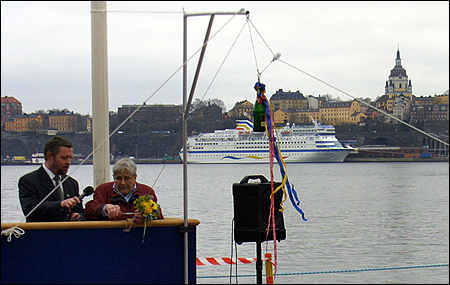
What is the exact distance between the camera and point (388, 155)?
68.6 meters

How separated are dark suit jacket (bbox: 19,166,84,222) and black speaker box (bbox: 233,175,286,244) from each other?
2.90 feet

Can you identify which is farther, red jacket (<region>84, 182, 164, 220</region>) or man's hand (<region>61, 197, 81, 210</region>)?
red jacket (<region>84, 182, 164, 220</region>)

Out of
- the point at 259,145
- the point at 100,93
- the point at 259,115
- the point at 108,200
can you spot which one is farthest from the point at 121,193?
the point at 259,145

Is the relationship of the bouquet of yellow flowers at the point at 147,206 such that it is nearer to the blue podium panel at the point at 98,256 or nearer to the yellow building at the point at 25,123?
the blue podium panel at the point at 98,256

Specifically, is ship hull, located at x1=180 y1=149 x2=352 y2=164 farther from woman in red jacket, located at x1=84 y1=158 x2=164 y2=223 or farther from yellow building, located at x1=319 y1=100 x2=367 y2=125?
woman in red jacket, located at x1=84 y1=158 x2=164 y2=223

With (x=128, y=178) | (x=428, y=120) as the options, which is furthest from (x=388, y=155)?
(x=128, y=178)

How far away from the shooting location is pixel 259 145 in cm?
6200

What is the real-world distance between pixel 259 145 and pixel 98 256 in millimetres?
58698

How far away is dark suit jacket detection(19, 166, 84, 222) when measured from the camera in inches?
138

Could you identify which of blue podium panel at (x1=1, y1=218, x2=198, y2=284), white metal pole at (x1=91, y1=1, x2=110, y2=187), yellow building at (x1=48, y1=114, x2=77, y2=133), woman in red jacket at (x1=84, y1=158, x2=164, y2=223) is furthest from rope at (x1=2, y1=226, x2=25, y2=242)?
yellow building at (x1=48, y1=114, x2=77, y2=133)

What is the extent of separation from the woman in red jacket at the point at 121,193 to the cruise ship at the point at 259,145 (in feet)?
186

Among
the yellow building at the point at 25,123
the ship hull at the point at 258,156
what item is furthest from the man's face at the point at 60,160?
the ship hull at the point at 258,156

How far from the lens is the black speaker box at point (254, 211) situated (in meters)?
3.76

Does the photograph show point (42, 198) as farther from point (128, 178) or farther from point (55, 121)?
point (55, 121)
